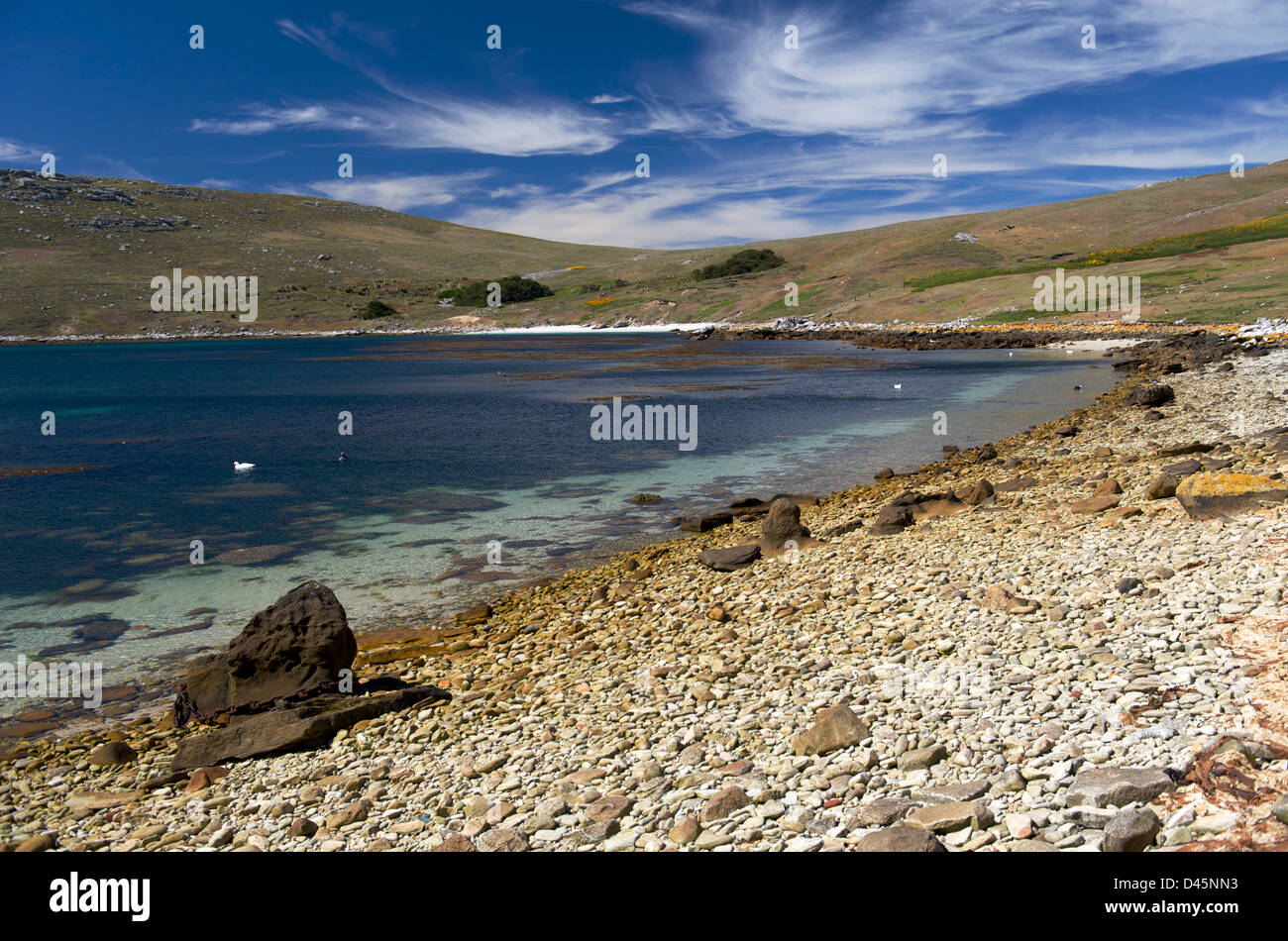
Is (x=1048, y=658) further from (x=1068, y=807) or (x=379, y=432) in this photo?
(x=379, y=432)

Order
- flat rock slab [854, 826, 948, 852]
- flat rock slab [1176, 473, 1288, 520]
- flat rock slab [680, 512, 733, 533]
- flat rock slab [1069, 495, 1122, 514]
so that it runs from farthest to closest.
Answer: flat rock slab [680, 512, 733, 533], flat rock slab [1069, 495, 1122, 514], flat rock slab [1176, 473, 1288, 520], flat rock slab [854, 826, 948, 852]

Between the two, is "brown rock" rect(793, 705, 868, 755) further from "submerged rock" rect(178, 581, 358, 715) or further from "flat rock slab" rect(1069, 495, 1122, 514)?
"flat rock slab" rect(1069, 495, 1122, 514)

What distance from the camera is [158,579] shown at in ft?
55.0

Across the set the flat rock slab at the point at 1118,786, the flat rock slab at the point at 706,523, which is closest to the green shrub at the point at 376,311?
the flat rock slab at the point at 706,523

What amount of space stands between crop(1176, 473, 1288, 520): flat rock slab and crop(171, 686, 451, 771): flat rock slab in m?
12.0

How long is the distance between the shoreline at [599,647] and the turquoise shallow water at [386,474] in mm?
1961

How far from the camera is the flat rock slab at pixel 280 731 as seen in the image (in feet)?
28.6

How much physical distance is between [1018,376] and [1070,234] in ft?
365

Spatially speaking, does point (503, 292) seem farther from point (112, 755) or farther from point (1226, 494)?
point (112, 755)

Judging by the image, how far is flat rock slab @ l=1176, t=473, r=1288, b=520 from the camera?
11945 mm

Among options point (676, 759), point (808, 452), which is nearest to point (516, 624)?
point (676, 759)

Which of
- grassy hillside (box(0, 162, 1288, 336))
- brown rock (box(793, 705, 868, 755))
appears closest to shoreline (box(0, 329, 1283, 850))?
brown rock (box(793, 705, 868, 755))

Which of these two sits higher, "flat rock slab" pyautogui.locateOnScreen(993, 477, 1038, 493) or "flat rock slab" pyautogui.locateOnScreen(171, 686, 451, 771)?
"flat rock slab" pyautogui.locateOnScreen(993, 477, 1038, 493)

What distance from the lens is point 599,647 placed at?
11.5m
